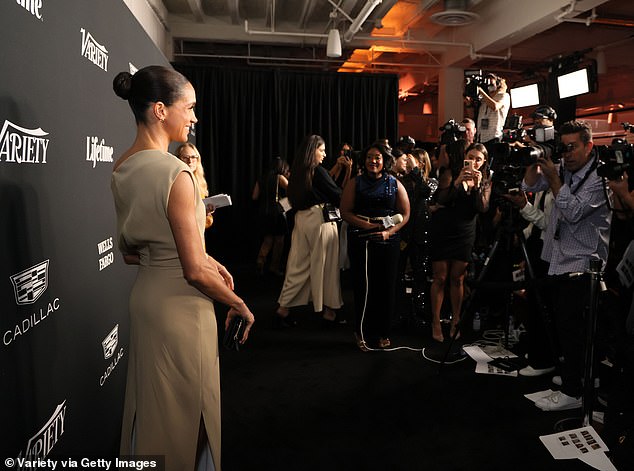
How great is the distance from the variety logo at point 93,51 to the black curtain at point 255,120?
5099 mm

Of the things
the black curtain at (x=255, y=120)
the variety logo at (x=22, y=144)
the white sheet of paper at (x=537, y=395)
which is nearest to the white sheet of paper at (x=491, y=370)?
the white sheet of paper at (x=537, y=395)

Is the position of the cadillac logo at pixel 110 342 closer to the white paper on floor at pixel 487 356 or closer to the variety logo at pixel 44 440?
the variety logo at pixel 44 440

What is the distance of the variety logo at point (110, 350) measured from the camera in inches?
82.2

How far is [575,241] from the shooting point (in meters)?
2.55

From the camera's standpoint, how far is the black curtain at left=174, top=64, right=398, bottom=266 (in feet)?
24.2

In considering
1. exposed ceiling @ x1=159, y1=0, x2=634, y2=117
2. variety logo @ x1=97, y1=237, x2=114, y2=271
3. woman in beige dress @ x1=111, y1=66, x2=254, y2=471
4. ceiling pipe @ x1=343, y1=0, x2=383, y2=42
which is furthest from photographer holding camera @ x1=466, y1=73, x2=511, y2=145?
woman in beige dress @ x1=111, y1=66, x2=254, y2=471

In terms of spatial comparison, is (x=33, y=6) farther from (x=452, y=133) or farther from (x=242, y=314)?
(x=452, y=133)

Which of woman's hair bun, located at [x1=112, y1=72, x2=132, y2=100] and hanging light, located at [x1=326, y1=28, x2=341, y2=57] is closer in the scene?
woman's hair bun, located at [x1=112, y1=72, x2=132, y2=100]

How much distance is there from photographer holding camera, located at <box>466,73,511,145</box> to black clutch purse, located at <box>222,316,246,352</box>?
3593mm

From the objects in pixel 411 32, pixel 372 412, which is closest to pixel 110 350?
pixel 372 412

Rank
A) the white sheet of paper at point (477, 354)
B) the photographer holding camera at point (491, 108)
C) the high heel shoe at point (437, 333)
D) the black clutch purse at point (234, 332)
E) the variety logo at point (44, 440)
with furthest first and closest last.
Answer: the photographer holding camera at point (491, 108)
the high heel shoe at point (437, 333)
the white sheet of paper at point (477, 354)
the black clutch purse at point (234, 332)
the variety logo at point (44, 440)

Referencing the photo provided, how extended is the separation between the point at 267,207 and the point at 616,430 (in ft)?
14.9

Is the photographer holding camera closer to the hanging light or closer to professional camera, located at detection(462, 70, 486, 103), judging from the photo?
professional camera, located at detection(462, 70, 486, 103)

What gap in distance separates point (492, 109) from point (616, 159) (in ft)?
8.48
